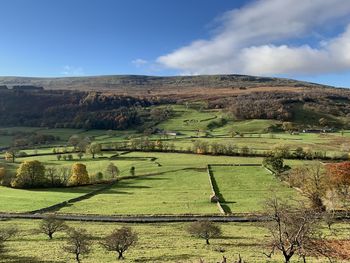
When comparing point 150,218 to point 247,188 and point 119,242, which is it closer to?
point 119,242

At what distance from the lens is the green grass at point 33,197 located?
8688cm

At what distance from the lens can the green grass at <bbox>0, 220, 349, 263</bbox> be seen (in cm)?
4494

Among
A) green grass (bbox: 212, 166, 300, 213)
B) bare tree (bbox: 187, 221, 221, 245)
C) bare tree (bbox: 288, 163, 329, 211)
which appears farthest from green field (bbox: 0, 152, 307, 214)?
bare tree (bbox: 187, 221, 221, 245)

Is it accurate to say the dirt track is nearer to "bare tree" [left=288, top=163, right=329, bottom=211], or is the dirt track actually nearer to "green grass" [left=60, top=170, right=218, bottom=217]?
"green grass" [left=60, top=170, right=218, bottom=217]

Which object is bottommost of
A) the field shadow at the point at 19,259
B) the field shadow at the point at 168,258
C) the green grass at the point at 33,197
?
the green grass at the point at 33,197

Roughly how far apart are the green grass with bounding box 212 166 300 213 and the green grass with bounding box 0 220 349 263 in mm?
15707

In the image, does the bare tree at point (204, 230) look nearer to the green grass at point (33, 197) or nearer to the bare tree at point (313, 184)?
the bare tree at point (313, 184)

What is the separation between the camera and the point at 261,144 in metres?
175

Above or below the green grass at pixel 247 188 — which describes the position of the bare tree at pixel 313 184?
above

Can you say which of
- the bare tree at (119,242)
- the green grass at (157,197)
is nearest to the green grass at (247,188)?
the green grass at (157,197)

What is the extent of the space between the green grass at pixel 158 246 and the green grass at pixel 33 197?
15102 millimetres

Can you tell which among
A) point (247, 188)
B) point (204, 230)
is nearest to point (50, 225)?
point (204, 230)

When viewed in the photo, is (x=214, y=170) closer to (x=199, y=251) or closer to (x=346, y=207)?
(x=346, y=207)

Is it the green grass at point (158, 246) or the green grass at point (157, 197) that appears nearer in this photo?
the green grass at point (158, 246)
